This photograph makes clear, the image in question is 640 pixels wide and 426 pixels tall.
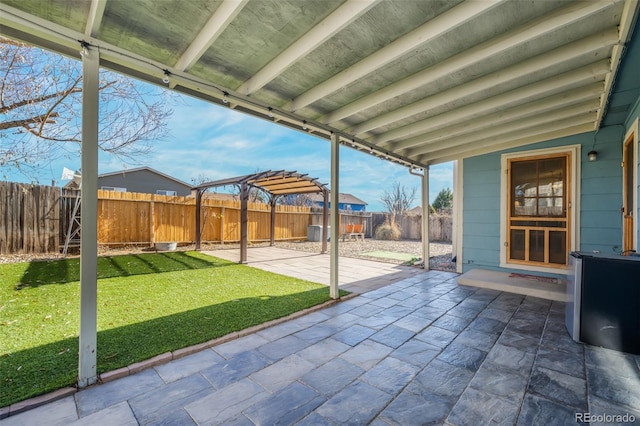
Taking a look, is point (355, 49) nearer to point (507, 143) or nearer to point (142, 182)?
point (507, 143)

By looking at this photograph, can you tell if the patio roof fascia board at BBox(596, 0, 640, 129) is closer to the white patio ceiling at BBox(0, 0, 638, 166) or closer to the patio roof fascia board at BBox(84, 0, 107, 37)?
the white patio ceiling at BBox(0, 0, 638, 166)

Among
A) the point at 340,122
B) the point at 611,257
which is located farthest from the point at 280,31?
the point at 611,257

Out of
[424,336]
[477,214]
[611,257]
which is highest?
[477,214]

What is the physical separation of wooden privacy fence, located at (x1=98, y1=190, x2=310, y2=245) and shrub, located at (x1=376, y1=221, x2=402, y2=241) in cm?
464

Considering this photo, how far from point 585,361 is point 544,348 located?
271 millimetres

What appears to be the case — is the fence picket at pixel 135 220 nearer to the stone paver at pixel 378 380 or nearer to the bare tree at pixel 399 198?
the bare tree at pixel 399 198

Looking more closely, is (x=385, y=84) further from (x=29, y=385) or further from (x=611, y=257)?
(x=29, y=385)

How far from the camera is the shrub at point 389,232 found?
1316 cm

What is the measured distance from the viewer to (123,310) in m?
3.20

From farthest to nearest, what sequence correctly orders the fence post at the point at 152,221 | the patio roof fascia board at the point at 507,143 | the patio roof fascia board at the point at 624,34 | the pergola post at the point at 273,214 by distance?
the pergola post at the point at 273,214 → the fence post at the point at 152,221 → the patio roof fascia board at the point at 507,143 → the patio roof fascia board at the point at 624,34

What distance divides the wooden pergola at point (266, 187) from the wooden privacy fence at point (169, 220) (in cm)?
80

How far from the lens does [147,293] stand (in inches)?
155

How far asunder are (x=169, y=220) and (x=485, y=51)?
927 cm

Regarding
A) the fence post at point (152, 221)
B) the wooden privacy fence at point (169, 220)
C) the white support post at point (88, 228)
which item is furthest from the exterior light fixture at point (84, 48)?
the fence post at point (152, 221)
